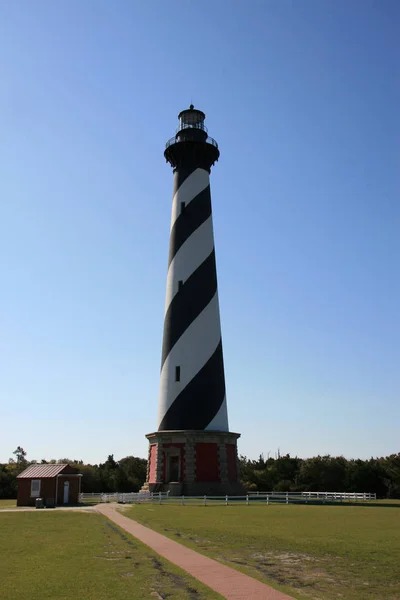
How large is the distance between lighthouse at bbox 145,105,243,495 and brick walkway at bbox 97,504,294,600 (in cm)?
1940

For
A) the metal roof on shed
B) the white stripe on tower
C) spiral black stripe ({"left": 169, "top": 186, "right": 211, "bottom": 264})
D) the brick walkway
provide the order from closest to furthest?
the brick walkway < the metal roof on shed < the white stripe on tower < spiral black stripe ({"left": 169, "top": 186, "right": 211, "bottom": 264})

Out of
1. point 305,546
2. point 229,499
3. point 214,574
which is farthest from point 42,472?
point 214,574

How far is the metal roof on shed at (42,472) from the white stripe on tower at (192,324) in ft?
23.1

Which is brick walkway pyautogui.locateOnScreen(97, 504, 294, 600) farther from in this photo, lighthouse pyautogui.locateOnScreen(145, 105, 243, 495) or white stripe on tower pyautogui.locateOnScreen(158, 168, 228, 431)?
white stripe on tower pyautogui.locateOnScreen(158, 168, 228, 431)

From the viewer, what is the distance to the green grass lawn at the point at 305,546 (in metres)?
9.38

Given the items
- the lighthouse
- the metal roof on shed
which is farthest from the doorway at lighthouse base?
the metal roof on shed

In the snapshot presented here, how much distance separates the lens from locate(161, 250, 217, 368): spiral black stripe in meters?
37.0

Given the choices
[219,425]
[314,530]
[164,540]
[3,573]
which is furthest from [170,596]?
[219,425]

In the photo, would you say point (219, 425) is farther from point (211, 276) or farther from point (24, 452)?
point (24, 452)

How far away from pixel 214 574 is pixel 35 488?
25.1 m

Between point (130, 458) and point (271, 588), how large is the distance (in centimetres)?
5793

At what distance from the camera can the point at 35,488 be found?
32.2 metres

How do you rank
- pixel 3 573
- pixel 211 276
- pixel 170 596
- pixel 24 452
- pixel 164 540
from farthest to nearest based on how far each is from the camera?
1. pixel 24 452
2. pixel 211 276
3. pixel 164 540
4. pixel 3 573
5. pixel 170 596

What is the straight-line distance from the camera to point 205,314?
123 feet
